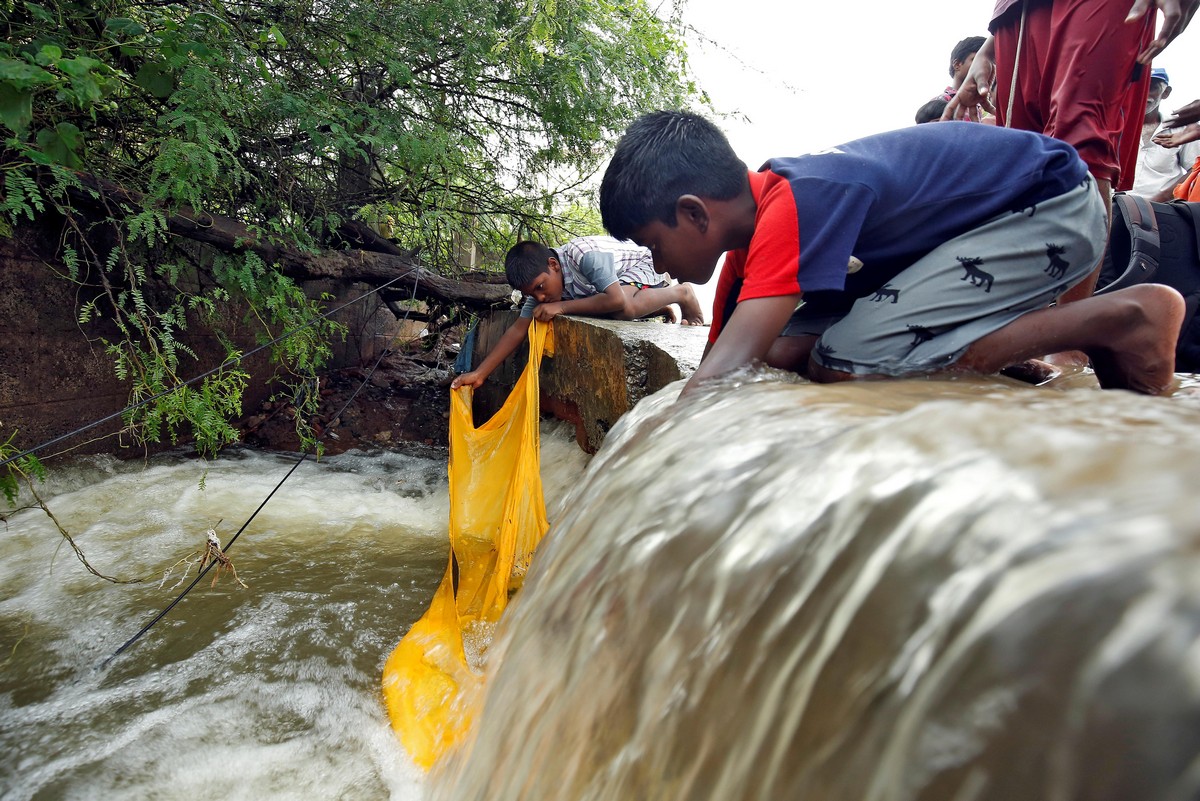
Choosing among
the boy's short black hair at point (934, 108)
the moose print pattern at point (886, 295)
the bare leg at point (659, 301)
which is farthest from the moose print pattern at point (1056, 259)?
the bare leg at point (659, 301)

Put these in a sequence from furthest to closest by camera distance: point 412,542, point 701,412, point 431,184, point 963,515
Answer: point 431,184 < point 412,542 < point 701,412 < point 963,515

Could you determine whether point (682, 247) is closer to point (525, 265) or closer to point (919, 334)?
point (919, 334)

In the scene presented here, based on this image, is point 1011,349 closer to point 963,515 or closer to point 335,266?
point 963,515

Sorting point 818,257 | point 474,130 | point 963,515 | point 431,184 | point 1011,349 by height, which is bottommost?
point 1011,349

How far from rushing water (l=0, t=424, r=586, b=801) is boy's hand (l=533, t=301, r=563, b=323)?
76cm

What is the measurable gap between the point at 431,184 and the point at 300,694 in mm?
4169

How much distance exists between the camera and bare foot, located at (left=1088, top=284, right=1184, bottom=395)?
1424mm

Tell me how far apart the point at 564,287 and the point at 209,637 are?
113 inches

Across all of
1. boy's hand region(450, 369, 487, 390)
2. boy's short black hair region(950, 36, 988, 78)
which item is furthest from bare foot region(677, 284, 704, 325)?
boy's short black hair region(950, 36, 988, 78)

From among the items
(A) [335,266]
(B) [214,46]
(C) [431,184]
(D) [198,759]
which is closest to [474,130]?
(C) [431,184]

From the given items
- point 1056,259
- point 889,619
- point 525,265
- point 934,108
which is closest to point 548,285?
point 525,265

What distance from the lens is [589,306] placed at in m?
4.09

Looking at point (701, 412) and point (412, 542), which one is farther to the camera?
point (412, 542)

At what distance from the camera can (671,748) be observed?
2.36 feet
